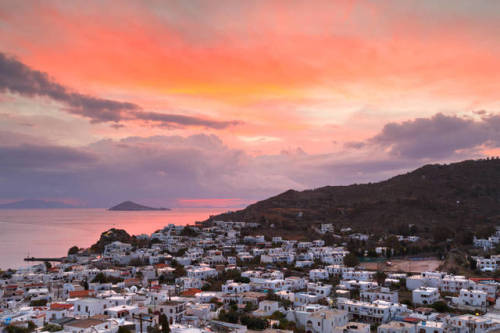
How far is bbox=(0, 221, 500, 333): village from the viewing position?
967 inches

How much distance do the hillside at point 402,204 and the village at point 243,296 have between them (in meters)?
22.1

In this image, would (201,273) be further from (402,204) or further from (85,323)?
(402,204)

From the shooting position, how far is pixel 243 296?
32469 millimetres

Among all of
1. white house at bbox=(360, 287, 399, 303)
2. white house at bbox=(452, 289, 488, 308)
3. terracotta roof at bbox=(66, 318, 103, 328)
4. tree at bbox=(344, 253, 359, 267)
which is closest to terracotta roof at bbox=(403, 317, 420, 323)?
white house at bbox=(360, 287, 399, 303)

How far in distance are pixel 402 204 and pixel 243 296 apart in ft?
220

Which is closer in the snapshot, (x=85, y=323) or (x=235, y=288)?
(x=85, y=323)

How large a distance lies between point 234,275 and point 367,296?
14.1m

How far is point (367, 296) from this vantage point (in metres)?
33.2

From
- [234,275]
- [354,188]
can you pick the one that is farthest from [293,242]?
[354,188]

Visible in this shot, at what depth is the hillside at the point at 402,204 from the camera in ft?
269

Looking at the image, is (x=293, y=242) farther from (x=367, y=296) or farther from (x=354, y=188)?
(x=354, y=188)

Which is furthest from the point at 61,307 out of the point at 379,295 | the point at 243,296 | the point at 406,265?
the point at 406,265

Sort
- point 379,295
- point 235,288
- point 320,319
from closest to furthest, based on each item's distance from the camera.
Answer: point 320,319, point 379,295, point 235,288

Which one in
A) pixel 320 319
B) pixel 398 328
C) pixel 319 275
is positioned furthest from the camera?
pixel 319 275
